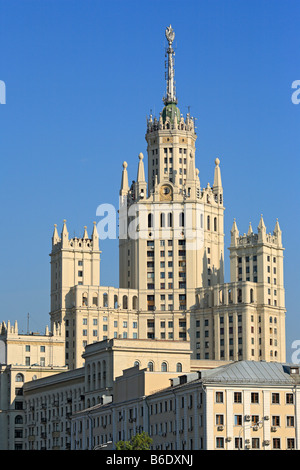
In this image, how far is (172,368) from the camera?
182m

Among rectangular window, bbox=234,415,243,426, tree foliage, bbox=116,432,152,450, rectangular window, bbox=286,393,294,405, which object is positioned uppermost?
rectangular window, bbox=286,393,294,405

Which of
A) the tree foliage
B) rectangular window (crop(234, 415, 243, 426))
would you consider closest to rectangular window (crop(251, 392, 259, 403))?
rectangular window (crop(234, 415, 243, 426))

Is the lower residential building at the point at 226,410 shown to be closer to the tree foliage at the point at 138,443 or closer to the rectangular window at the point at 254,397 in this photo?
the rectangular window at the point at 254,397

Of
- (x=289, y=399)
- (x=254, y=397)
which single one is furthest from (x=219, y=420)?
(x=289, y=399)

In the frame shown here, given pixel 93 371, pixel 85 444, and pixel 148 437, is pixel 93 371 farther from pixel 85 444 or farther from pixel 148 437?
pixel 148 437

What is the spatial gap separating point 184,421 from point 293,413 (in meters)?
12.4

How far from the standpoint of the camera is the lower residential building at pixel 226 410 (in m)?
139

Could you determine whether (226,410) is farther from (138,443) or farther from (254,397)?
(138,443)

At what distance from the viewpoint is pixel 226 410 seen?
13988cm

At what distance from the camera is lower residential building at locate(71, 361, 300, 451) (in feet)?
456

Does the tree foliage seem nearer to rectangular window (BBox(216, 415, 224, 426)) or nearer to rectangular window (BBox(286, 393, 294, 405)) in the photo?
rectangular window (BBox(216, 415, 224, 426))
